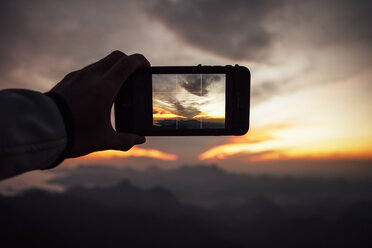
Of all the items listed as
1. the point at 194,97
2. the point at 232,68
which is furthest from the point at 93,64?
the point at 232,68

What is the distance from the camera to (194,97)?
3836 millimetres

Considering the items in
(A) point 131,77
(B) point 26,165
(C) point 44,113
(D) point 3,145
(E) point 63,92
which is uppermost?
(A) point 131,77

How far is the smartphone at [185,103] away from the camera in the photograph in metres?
3.59

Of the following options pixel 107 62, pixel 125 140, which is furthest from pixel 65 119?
pixel 107 62

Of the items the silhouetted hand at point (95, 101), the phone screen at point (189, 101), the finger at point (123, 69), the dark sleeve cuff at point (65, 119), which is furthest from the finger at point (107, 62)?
the dark sleeve cuff at point (65, 119)

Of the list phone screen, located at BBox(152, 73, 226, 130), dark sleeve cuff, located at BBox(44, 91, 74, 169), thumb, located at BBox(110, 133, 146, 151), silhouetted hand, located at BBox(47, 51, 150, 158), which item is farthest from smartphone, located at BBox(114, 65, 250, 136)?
dark sleeve cuff, located at BBox(44, 91, 74, 169)

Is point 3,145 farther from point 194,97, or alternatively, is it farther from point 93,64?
point 194,97

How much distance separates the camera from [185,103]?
385 cm

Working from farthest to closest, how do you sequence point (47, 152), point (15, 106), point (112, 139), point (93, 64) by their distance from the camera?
point (93, 64), point (112, 139), point (47, 152), point (15, 106)

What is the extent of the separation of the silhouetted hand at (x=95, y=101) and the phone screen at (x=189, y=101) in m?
0.56

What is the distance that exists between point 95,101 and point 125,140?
0.85 m

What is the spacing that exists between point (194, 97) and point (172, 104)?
45 cm

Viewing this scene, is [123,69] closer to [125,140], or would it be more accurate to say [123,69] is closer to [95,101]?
[95,101]

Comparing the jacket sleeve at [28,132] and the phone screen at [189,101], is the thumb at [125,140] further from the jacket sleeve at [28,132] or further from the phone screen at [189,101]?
the jacket sleeve at [28,132]
